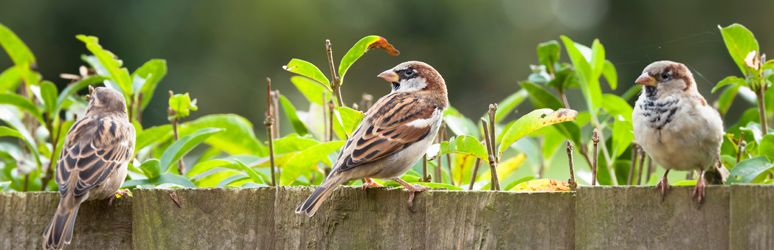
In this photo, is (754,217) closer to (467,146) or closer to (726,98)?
(467,146)

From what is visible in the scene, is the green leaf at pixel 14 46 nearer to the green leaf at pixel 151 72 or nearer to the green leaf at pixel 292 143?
the green leaf at pixel 151 72

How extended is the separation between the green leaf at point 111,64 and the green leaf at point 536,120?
153cm

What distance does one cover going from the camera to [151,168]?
6.93 feet

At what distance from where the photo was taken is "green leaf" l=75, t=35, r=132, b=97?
8.63 ft

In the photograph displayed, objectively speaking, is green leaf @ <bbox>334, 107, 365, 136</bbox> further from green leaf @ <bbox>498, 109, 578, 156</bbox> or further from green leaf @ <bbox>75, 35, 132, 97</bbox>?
green leaf @ <bbox>75, 35, 132, 97</bbox>

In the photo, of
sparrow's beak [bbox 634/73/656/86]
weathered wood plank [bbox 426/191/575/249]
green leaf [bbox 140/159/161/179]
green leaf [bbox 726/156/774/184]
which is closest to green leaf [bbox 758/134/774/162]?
green leaf [bbox 726/156/774/184]

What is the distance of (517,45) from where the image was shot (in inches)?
385

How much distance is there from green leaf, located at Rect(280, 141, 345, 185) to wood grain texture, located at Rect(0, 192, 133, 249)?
465mm

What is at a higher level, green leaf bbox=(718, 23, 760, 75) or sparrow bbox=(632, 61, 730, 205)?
green leaf bbox=(718, 23, 760, 75)

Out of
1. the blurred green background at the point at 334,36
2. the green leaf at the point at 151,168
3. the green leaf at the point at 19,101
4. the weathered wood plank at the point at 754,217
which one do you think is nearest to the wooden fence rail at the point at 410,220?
the weathered wood plank at the point at 754,217

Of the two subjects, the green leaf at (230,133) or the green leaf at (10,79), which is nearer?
the green leaf at (230,133)

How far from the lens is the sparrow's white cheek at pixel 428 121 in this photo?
2.22m

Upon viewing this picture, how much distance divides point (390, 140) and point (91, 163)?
0.92m

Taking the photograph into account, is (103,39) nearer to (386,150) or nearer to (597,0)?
(597,0)
